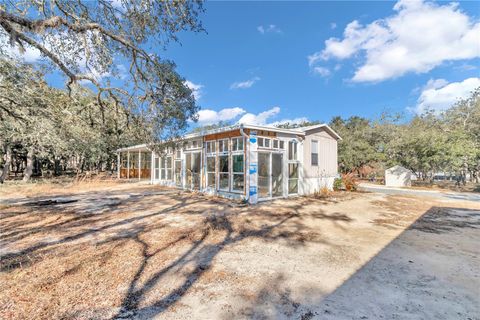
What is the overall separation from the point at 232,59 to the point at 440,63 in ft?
61.1

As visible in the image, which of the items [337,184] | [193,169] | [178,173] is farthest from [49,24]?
[337,184]

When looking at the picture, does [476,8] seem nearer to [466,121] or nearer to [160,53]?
[160,53]

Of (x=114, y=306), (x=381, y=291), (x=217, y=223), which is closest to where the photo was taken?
(x=114, y=306)

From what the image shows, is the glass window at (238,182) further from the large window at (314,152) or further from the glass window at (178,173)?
the glass window at (178,173)

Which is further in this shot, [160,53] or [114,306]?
[160,53]

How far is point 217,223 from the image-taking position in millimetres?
5785

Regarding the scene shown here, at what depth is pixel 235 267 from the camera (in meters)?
3.36

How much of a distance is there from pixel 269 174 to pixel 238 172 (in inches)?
51.5

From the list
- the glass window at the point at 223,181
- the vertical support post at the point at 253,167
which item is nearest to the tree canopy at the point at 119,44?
the vertical support post at the point at 253,167

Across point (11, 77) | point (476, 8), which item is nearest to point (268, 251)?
point (11, 77)

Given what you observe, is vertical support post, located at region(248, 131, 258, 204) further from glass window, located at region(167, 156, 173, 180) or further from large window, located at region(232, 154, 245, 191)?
glass window, located at region(167, 156, 173, 180)

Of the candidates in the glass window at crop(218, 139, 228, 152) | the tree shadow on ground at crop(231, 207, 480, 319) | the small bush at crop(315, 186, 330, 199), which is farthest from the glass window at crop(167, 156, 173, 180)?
the tree shadow on ground at crop(231, 207, 480, 319)

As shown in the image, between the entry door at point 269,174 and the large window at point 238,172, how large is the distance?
2.29ft

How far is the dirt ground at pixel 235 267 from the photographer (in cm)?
235
